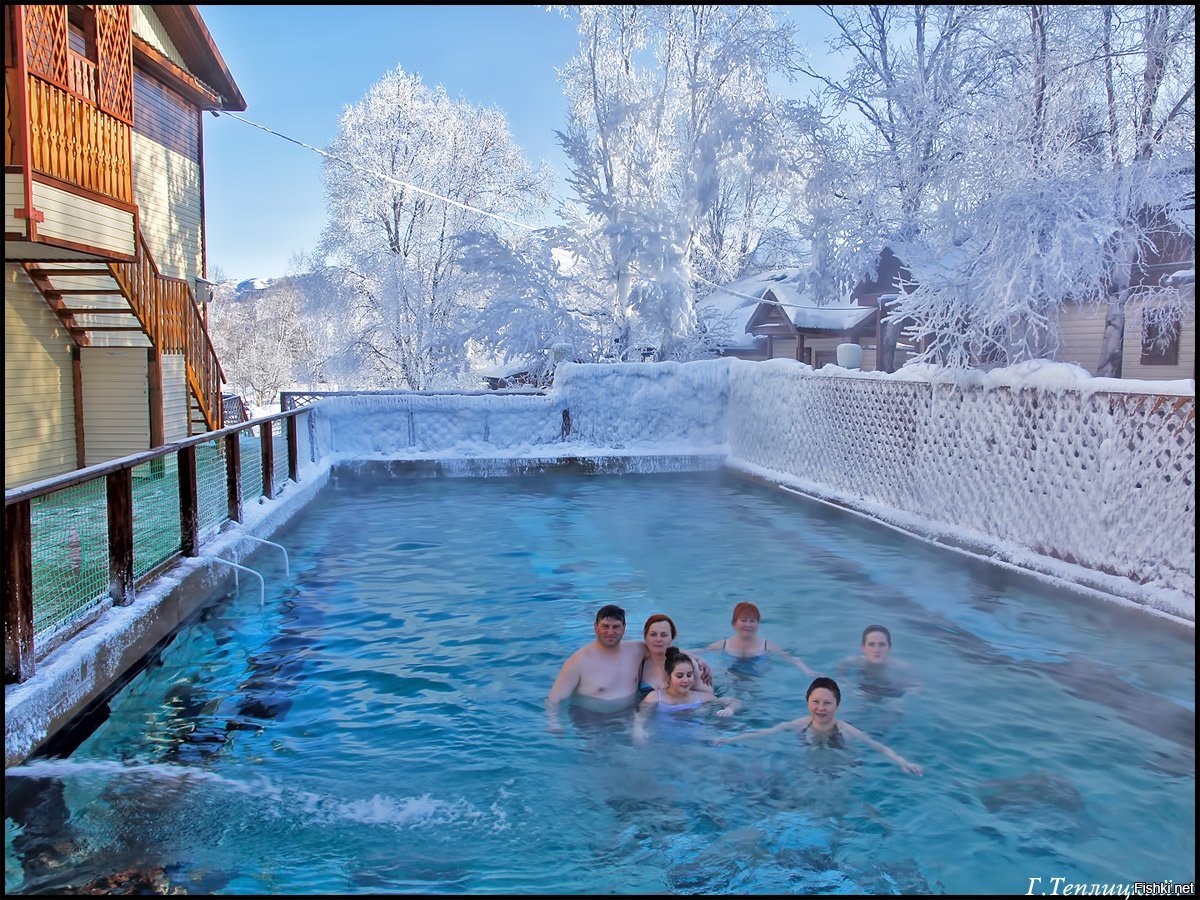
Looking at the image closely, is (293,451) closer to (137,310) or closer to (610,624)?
(137,310)

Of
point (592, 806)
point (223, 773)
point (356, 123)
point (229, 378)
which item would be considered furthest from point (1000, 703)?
point (229, 378)

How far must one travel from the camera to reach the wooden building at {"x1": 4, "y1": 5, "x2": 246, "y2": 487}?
9.02 m

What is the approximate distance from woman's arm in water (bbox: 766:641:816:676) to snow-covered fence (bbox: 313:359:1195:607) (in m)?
2.83

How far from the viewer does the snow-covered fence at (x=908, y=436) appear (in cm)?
736

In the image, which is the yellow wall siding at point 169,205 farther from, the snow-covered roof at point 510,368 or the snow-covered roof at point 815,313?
the snow-covered roof at point 815,313

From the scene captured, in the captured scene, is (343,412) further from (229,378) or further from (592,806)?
(229,378)

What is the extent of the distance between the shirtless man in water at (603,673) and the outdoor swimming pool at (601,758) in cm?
24

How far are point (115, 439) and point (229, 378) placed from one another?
147 feet

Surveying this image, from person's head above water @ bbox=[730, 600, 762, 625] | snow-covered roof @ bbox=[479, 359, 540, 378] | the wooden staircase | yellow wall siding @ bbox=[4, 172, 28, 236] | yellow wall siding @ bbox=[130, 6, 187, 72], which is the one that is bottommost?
person's head above water @ bbox=[730, 600, 762, 625]

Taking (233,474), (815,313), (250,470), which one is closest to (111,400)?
(250,470)

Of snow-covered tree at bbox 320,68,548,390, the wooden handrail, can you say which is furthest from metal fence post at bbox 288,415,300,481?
snow-covered tree at bbox 320,68,548,390

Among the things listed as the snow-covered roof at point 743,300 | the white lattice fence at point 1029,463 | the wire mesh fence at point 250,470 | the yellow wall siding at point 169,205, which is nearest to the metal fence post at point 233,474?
the wire mesh fence at point 250,470

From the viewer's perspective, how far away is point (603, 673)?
6.05 meters

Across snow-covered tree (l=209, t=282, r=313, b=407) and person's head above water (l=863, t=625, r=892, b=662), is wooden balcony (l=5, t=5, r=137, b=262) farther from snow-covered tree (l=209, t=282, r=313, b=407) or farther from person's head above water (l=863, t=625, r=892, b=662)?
snow-covered tree (l=209, t=282, r=313, b=407)
